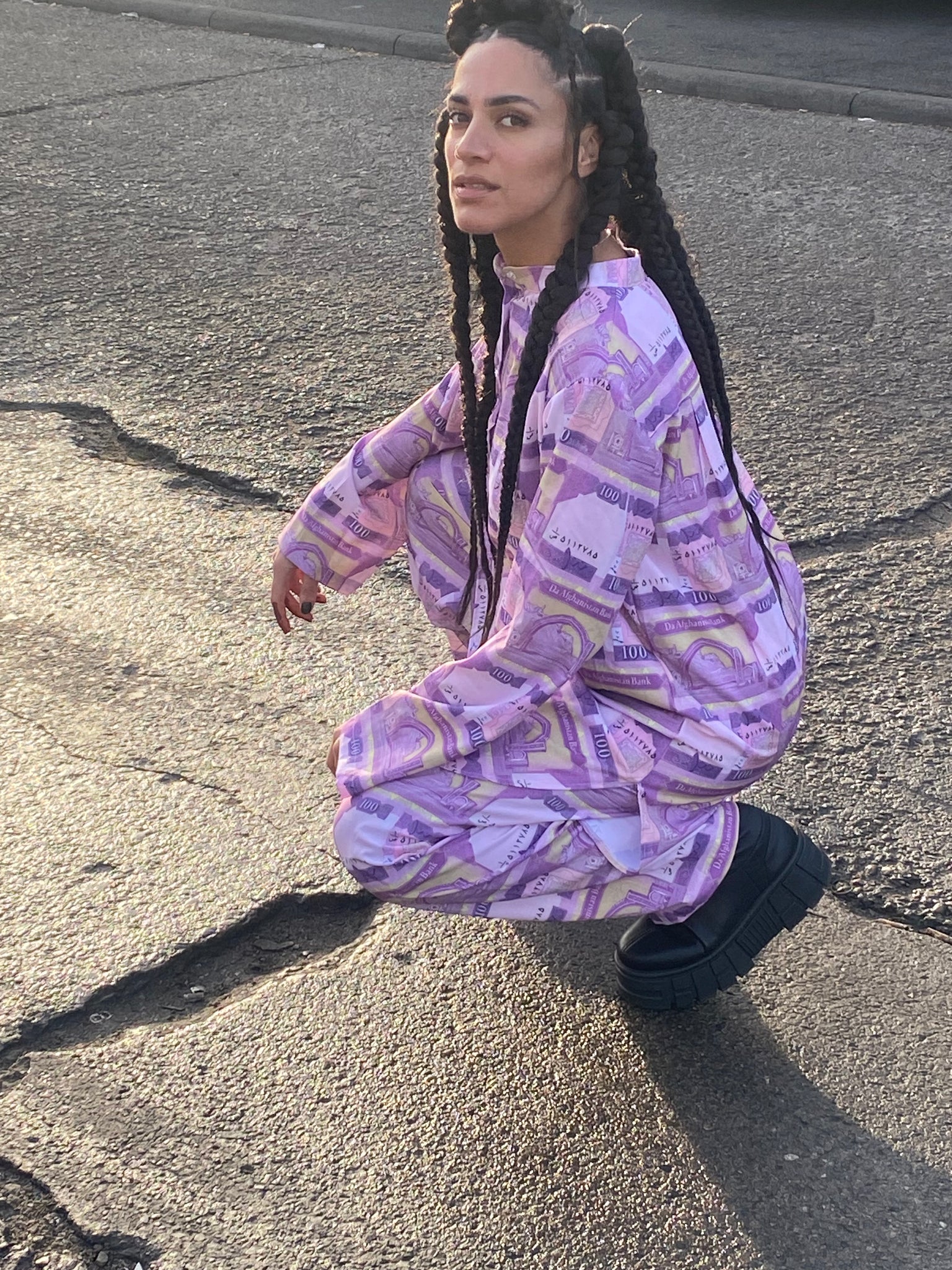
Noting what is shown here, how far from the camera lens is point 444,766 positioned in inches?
76.8

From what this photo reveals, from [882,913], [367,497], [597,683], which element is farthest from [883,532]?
[597,683]

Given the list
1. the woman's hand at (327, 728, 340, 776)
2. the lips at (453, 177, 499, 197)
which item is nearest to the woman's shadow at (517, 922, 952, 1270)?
the woman's hand at (327, 728, 340, 776)

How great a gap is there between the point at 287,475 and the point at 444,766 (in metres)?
1.76

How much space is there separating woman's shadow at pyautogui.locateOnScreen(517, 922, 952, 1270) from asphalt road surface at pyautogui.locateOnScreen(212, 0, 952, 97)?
6.06 m

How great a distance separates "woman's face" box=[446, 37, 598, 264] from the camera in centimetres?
188

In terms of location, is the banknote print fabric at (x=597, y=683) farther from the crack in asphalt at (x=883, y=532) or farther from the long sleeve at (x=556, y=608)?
the crack in asphalt at (x=883, y=532)

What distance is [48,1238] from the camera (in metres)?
1.79

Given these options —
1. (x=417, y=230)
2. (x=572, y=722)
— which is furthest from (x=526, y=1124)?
(x=417, y=230)

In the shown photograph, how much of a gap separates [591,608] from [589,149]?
1.89ft

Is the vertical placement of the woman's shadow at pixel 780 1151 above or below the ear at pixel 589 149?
below

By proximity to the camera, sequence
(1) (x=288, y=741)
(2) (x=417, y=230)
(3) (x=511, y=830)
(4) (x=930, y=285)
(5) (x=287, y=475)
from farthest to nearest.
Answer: (2) (x=417, y=230)
(4) (x=930, y=285)
(5) (x=287, y=475)
(1) (x=288, y=741)
(3) (x=511, y=830)

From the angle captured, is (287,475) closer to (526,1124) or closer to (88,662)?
(88,662)

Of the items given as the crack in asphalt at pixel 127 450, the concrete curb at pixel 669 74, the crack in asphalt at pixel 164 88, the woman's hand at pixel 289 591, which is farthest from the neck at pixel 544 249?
the crack in asphalt at pixel 164 88

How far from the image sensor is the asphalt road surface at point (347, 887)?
186 cm
